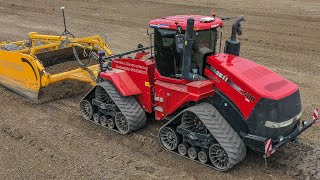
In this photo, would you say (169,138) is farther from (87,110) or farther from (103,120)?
(87,110)

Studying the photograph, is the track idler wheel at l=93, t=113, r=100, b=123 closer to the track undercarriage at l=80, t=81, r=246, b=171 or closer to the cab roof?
the track undercarriage at l=80, t=81, r=246, b=171

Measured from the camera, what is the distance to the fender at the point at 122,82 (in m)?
7.63

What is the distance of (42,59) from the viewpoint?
33.6ft

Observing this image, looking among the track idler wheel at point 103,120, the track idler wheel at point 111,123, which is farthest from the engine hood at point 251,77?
the track idler wheel at point 103,120

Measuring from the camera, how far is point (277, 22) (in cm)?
1909

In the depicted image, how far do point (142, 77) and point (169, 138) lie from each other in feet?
4.67

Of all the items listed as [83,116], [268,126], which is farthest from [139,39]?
[268,126]

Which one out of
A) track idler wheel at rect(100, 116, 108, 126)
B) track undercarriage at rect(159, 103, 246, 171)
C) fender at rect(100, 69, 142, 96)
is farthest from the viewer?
track idler wheel at rect(100, 116, 108, 126)

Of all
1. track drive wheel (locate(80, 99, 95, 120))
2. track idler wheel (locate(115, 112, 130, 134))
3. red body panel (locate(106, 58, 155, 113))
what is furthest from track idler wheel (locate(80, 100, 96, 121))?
red body panel (locate(106, 58, 155, 113))

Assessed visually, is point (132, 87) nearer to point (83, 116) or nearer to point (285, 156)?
point (83, 116)

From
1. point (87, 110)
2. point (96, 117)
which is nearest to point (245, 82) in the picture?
point (96, 117)

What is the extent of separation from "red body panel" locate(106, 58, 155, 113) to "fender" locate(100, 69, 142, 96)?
0.07 feet

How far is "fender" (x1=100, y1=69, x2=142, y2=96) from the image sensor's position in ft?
25.0

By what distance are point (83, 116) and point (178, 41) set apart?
3.26 metres
